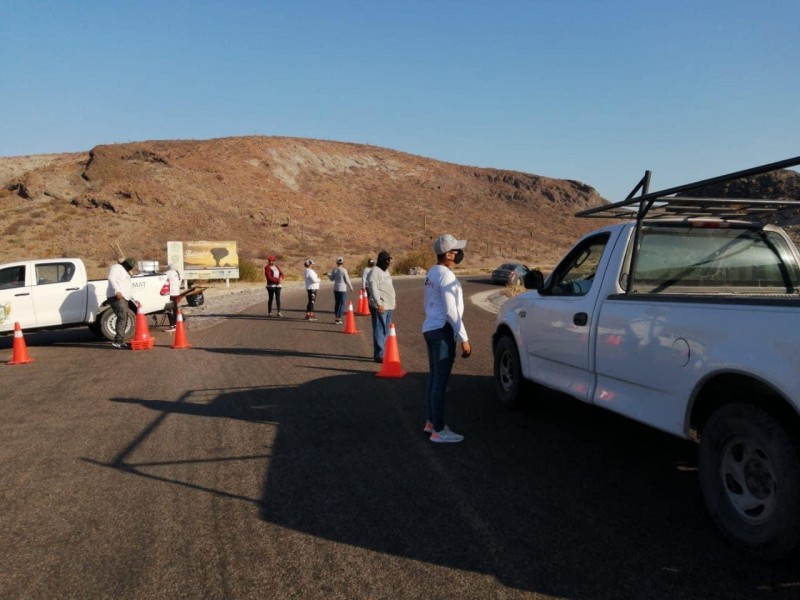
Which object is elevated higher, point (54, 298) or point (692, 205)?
point (692, 205)

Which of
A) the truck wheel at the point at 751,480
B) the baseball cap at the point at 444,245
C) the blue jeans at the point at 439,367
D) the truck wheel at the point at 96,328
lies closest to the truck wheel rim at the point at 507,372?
the blue jeans at the point at 439,367

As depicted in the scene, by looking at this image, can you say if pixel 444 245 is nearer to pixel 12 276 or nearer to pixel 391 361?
pixel 391 361

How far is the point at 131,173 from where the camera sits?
240 feet

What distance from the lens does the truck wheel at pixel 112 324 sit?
46.6ft

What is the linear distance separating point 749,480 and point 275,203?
7626 cm

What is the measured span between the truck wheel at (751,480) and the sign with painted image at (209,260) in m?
38.0

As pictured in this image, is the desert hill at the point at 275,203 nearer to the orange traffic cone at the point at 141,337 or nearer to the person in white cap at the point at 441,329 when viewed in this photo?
the orange traffic cone at the point at 141,337

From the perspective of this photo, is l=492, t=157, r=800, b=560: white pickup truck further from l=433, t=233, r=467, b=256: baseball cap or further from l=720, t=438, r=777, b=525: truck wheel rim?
l=433, t=233, r=467, b=256: baseball cap

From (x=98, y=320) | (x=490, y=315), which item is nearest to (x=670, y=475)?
(x=98, y=320)

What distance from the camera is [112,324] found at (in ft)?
48.2

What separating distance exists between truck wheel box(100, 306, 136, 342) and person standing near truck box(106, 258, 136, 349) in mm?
336

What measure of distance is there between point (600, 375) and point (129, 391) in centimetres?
639

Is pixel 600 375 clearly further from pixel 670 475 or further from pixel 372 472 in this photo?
pixel 372 472

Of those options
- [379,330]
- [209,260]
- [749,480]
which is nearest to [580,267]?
[749,480]
